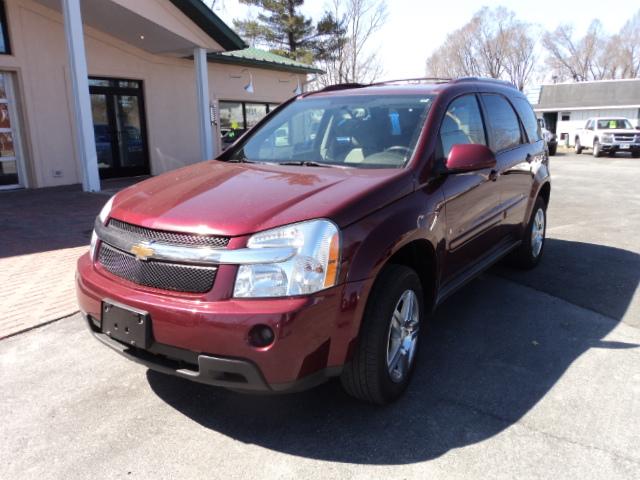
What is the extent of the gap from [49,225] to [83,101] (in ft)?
9.75

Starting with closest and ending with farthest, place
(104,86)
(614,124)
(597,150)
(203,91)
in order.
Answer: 1. (104,86)
2. (203,91)
3. (597,150)
4. (614,124)

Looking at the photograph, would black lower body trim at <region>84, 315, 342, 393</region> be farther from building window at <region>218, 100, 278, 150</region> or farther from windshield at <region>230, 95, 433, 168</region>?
building window at <region>218, 100, 278, 150</region>

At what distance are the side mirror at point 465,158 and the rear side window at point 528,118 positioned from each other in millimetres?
2099

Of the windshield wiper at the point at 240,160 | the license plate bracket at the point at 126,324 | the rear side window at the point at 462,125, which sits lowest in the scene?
the license plate bracket at the point at 126,324

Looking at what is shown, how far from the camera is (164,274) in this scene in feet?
8.45

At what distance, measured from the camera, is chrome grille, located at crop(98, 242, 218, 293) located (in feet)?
8.15

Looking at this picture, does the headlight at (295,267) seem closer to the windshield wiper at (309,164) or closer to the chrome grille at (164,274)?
the chrome grille at (164,274)

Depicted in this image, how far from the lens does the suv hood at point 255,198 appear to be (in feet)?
8.36

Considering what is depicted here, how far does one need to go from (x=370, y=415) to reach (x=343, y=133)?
1930 millimetres

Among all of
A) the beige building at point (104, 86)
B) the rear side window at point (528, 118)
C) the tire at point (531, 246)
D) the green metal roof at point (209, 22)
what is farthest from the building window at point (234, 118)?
the tire at point (531, 246)

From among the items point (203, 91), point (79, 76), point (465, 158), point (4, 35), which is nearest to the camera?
point (465, 158)

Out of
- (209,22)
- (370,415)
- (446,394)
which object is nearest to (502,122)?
(446,394)

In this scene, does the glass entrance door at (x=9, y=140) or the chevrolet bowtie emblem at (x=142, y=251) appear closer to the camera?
the chevrolet bowtie emblem at (x=142, y=251)

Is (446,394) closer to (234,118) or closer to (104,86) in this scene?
(104,86)
